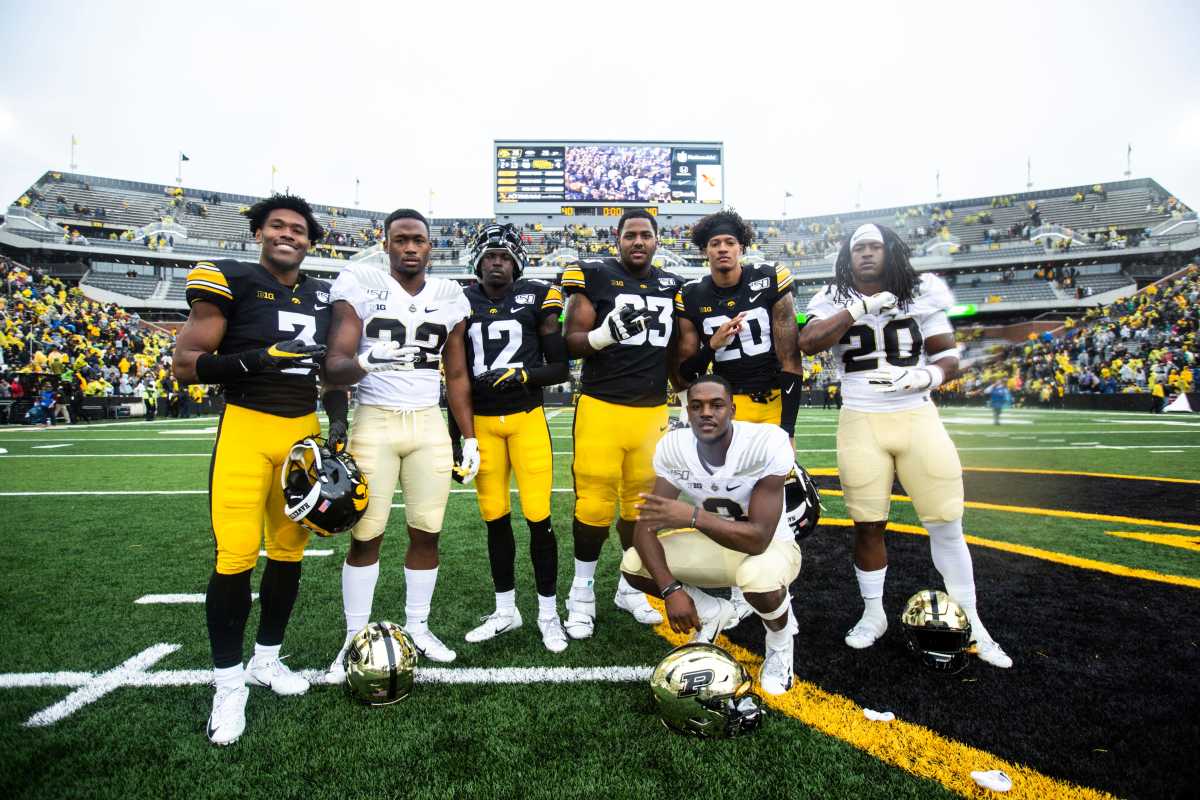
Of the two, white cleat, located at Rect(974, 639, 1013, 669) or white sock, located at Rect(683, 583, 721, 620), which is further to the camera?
white sock, located at Rect(683, 583, 721, 620)

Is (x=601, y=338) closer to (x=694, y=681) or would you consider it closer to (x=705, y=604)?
(x=705, y=604)

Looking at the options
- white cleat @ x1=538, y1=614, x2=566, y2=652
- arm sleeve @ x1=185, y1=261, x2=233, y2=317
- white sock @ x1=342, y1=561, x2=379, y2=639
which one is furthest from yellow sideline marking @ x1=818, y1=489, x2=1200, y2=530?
arm sleeve @ x1=185, y1=261, x2=233, y2=317

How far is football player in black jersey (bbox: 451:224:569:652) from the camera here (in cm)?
357

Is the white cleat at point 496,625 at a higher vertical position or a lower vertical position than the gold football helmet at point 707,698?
lower

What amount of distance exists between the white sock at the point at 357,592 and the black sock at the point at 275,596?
25cm

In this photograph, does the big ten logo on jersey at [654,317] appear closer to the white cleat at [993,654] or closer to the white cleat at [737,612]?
the white cleat at [737,612]

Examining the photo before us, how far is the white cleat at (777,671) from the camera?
2.79 m

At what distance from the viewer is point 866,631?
3279 millimetres

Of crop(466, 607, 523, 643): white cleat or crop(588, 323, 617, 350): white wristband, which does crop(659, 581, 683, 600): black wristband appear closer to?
crop(466, 607, 523, 643): white cleat

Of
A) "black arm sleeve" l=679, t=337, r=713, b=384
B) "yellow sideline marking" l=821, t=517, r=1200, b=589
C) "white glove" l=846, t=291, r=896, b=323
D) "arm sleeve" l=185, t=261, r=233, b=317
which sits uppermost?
"arm sleeve" l=185, t=261, r=233, b=317

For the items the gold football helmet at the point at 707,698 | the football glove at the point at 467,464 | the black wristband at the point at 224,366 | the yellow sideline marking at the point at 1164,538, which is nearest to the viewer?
the gold football helmet at the point at 707,698

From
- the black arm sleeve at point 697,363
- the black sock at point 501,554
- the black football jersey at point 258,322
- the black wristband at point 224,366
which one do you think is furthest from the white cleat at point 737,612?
the black wristband at point 224,366

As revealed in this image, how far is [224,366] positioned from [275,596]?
3.67 ft

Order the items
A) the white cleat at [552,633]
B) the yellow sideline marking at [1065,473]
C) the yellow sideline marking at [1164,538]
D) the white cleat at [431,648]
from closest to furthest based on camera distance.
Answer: the white cleat at [431,648], the white cleat at [552,633], the yellow sideline marking at [1164,538], the yellow sideline marking at [1065,473]
